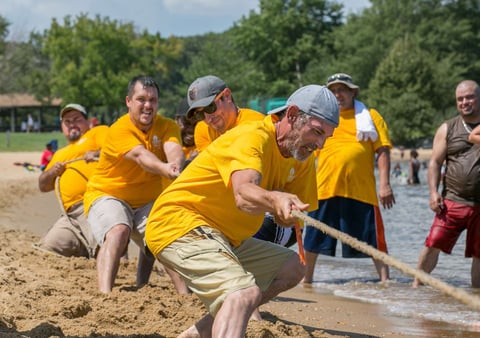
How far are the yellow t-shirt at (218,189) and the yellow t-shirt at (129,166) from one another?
7.51 feet

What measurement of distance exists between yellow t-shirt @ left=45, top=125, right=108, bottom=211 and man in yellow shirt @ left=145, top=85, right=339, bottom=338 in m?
4.13

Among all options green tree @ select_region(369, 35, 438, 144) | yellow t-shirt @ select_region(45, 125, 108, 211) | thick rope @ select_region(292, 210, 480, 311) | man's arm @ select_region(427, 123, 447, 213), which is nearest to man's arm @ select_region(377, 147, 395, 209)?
→ man's arm @ select_region(427, 123, 447, 213)

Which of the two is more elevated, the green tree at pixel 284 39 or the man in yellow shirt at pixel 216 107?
the green tree at pixel 284 39

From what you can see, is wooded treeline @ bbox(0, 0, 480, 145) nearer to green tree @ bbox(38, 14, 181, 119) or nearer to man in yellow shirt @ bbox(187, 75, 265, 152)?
green tree @ bbox(38, 14, 181, 119)

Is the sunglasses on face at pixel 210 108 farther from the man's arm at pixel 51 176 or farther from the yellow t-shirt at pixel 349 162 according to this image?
the man's arm at pixel 51 176

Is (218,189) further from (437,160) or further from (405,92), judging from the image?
(405,92)

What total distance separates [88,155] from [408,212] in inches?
500

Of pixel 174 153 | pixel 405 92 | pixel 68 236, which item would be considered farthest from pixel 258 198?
pixel 405 92

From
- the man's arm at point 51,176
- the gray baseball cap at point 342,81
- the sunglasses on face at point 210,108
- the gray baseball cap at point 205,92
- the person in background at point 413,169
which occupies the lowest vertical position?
the person in background at point 413,169

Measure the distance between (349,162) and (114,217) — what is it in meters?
2.77

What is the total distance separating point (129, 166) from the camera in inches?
275

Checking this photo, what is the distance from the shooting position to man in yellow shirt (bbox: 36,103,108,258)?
8.49m

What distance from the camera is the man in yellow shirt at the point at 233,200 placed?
4.03 metres

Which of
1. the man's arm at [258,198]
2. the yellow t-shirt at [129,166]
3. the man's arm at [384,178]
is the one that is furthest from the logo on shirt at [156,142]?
the man's arm at [258,198]
